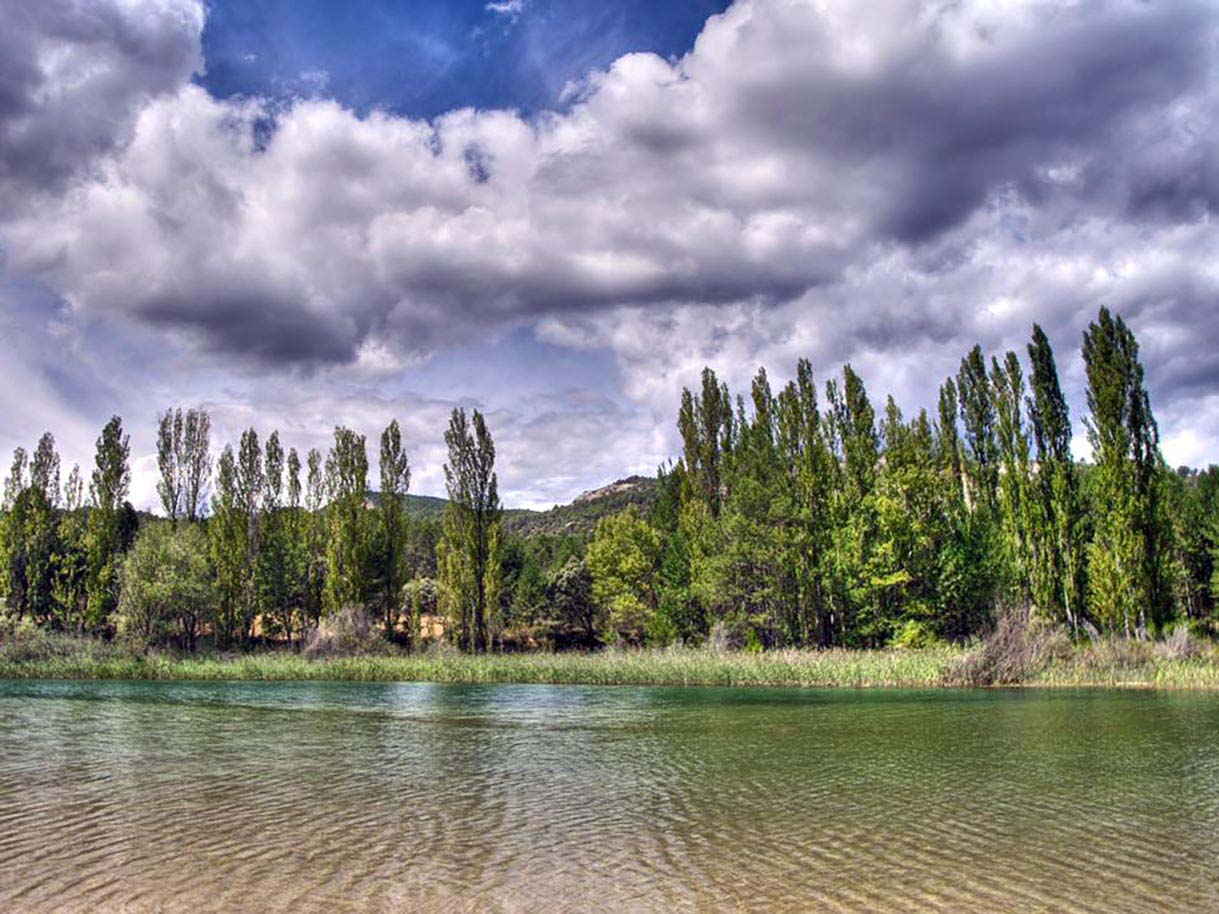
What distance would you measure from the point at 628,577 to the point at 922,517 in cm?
2143

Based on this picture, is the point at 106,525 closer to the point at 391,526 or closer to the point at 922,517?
the point at 391,526

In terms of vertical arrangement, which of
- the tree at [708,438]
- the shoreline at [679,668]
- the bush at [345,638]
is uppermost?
the tree at [708,438]

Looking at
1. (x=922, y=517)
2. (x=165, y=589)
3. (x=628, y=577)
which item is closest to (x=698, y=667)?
(x=922, y=517)

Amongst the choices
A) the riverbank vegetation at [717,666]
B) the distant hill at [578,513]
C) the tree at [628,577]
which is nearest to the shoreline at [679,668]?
the riverbank vegetation at [717,666]

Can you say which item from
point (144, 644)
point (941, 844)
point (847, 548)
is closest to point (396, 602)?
point (144, 644)

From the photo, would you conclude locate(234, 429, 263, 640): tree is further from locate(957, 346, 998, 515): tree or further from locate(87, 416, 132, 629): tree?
locate(957, 346, 998, 515): tree

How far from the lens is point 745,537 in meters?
44.3

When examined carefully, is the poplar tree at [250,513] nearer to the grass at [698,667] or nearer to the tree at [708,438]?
the grass at [698,667]

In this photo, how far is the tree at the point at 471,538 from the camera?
51000 millimetres

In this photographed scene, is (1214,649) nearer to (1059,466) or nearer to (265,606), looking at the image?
(1059,466)

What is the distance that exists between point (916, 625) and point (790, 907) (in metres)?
37.1

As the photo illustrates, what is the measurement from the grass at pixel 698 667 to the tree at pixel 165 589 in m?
3.05

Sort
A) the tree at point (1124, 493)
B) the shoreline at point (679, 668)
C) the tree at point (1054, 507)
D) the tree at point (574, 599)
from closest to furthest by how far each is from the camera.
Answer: the shoreline at point (679, 668)
the tree at point (1124, 493)
the tree at point (1054, 507)
the tree at point (574, 599)

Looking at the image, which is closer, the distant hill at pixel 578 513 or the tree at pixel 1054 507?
the tree at pixel 1054 507
